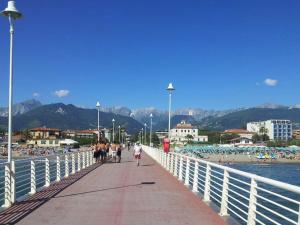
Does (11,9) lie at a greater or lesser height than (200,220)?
greater

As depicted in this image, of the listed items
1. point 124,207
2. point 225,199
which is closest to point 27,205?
point 124,207

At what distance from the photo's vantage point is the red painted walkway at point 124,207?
28.6 feet

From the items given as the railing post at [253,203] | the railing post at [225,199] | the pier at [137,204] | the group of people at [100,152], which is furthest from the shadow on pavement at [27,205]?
the group of people at [100,152]

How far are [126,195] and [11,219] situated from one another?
13.6 ft

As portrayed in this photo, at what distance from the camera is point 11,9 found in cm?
1189

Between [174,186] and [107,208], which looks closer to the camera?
[107,208]

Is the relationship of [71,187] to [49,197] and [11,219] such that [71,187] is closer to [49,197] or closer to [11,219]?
[49,197]

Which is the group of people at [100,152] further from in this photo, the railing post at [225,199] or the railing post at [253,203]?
the railing post at [253,203]

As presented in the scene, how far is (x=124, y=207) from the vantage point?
1033 centimetres

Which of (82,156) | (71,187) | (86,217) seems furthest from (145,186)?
(82,156)

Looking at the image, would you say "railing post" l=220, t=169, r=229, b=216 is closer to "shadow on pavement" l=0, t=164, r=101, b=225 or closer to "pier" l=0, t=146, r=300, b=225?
"pier" l=0, t=146, r=300, b=225

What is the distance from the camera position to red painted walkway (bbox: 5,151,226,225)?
8723 mm

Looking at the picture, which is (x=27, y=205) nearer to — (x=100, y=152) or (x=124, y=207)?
(x=124, y=207)

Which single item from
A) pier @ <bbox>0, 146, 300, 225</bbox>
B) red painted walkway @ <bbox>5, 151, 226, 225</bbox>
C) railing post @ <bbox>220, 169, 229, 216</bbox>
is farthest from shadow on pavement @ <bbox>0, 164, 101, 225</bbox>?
railing post @ <bbox>220, 169, 229, 216</bbox>
